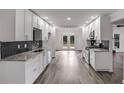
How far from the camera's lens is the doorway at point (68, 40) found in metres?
17.0

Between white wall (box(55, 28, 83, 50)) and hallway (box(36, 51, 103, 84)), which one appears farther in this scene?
white wall (box(55, 28, 83, 50))

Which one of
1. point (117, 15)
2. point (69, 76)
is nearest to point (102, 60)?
point (69, 76)

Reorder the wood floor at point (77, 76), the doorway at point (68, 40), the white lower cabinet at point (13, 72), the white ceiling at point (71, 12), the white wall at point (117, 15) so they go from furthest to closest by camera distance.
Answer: the doorway at point (68, 40) < the white ceiling at point (71, 12) < the white wall at point (117, 15) < the wood floor at point (77, 76) < the white lower cabinet at point (13, 72)

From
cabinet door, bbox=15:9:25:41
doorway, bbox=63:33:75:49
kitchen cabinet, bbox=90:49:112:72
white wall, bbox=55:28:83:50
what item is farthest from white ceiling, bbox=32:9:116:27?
doorway, bbox=63:33:75:49

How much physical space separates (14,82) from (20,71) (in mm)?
311

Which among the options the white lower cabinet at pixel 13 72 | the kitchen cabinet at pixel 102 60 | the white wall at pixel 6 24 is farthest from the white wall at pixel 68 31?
the white lower cabinet at pixel 13 72

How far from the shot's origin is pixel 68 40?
17156 millimetres

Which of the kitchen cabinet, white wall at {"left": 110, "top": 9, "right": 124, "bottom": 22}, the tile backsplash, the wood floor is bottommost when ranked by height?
the wood floor

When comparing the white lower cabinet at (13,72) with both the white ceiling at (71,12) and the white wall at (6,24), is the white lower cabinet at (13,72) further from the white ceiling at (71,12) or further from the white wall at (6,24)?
the white ceiling at (71,12)

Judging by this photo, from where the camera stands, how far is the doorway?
55.8ft

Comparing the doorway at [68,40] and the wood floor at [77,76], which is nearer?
the wood floor at [77,76]

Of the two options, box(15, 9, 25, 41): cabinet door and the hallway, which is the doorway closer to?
the hallway

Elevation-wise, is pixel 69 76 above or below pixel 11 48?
below

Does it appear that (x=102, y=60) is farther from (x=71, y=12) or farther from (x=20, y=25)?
(x=20, y=25)
